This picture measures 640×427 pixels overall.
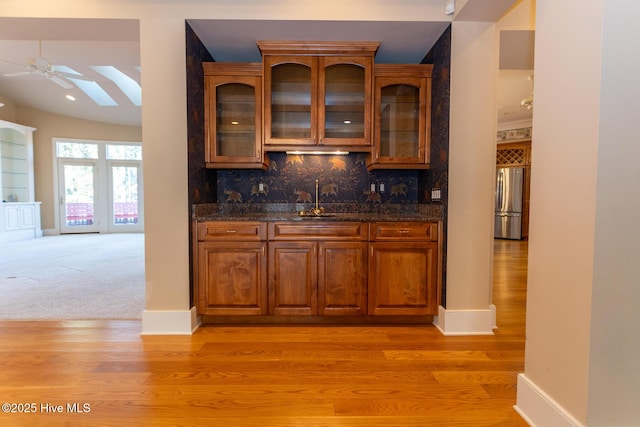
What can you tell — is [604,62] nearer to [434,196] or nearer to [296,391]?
[434,196]

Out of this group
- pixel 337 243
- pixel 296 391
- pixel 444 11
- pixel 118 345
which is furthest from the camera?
pixel 337 243

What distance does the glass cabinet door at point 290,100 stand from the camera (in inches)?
105

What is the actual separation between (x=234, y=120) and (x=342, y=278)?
174 cm

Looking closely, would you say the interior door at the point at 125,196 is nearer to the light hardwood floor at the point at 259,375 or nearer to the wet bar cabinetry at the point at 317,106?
the light hardwood floor at the point at 259,375

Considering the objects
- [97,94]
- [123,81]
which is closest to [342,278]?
[123,81]

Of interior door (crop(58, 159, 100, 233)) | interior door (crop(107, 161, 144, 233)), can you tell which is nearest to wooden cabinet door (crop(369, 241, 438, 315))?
interior door (crop(107, 161, 144, 233))

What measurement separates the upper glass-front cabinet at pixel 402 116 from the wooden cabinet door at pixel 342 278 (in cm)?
86

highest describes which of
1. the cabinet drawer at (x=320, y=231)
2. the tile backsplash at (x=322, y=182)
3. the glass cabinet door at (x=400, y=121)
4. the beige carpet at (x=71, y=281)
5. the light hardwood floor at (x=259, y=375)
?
the glass cabinet door at (x=400, y=121)

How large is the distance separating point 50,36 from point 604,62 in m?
3.80

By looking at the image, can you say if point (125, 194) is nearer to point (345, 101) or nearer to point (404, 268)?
point (345, 101)

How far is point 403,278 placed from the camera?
2.52 m

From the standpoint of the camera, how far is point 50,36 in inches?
101

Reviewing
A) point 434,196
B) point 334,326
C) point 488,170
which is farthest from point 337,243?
point 488,170

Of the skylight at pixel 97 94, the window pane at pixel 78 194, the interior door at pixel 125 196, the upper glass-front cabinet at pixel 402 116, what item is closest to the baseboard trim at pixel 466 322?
the upper glass-front cabinet at pixel 402 116
